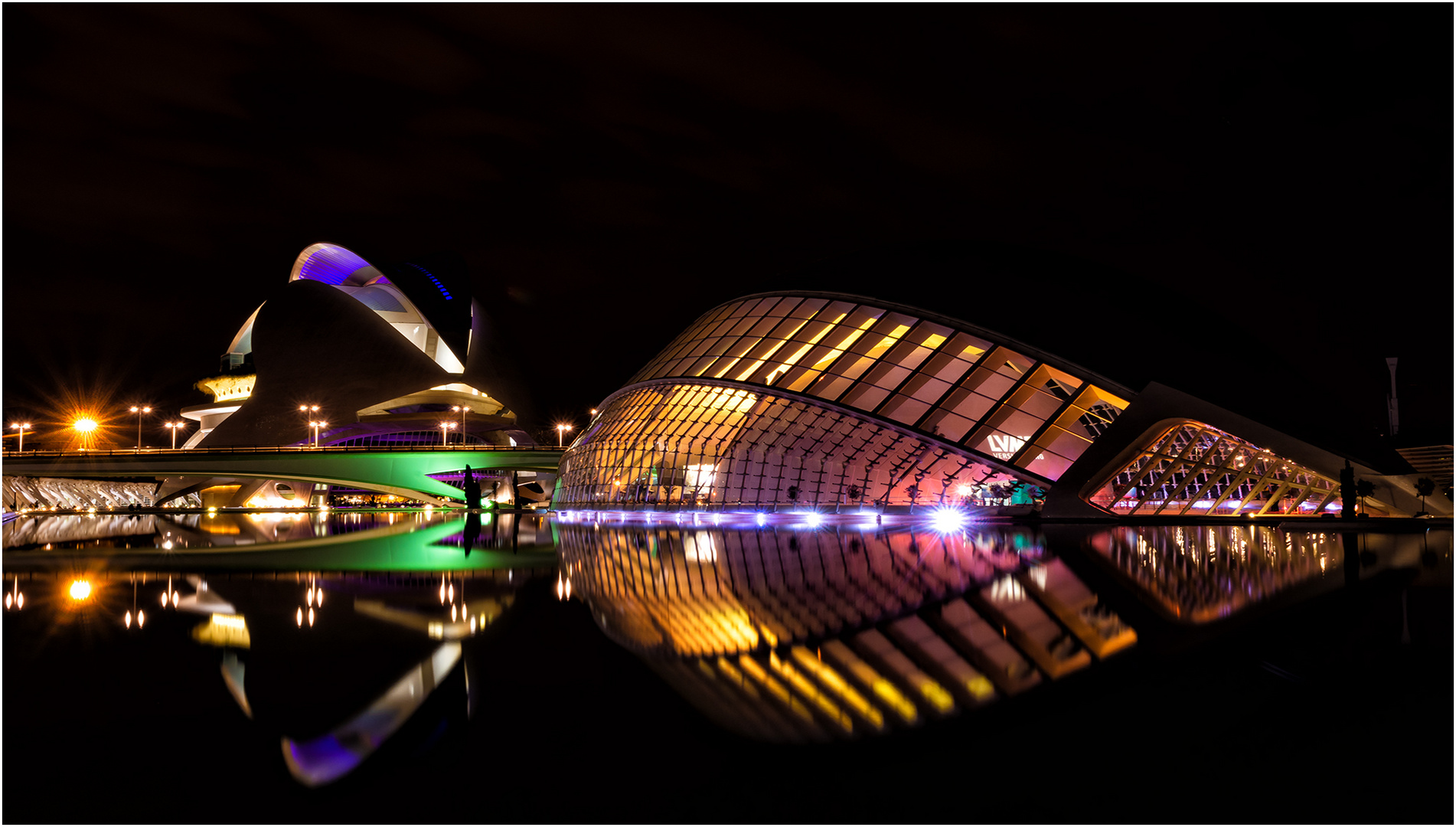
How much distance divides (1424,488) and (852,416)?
1434 cm

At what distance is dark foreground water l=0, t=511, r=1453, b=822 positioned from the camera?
3521 millimetres

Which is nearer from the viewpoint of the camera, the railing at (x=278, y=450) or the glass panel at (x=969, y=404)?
the glass panel at (x=969, y=404)

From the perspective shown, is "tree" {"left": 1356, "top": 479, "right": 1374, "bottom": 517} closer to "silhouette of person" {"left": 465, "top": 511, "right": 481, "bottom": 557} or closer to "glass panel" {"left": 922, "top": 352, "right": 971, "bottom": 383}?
"glass panel" {"left": 922, "top": 352, "right": 971, "bottom": 383}

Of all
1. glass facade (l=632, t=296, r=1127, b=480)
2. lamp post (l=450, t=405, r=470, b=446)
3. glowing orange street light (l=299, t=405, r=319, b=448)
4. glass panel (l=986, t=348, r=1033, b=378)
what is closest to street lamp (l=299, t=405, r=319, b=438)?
glowing orange street light (l=299, t=405, r=319, b=448)

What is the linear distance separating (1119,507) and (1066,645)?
880 inches

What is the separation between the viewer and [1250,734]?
4.16 m

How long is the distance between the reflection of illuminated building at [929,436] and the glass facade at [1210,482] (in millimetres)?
53

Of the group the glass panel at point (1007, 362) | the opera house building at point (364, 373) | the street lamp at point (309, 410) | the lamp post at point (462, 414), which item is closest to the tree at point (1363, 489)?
the glass panel at point (1007, 362)

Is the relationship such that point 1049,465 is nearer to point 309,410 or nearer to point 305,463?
point 305,463

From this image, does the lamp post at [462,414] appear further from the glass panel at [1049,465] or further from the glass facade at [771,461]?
the glass panel at [1049,465]

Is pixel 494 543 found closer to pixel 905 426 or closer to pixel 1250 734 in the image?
pixel 905 426

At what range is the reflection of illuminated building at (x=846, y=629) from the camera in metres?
4.96

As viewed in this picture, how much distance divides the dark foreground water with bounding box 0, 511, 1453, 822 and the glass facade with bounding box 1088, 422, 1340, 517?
15615 millimetres

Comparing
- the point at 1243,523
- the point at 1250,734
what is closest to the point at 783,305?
the point at 1243,523
